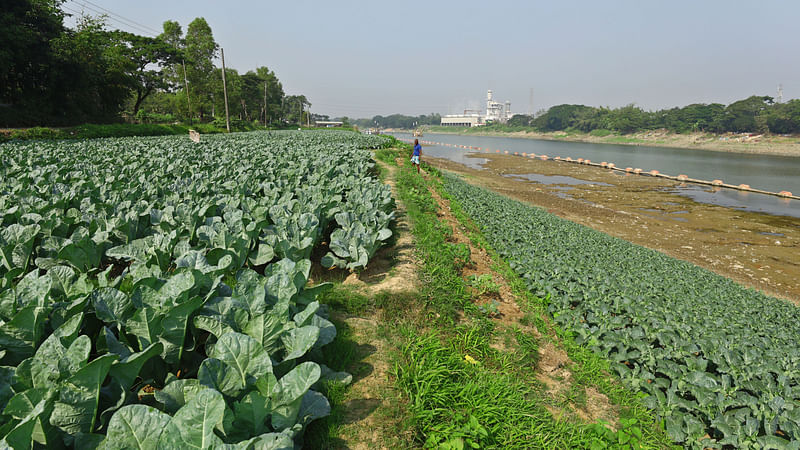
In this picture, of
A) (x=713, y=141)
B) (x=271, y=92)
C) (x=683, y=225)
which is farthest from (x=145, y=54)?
(x=713, y=141)

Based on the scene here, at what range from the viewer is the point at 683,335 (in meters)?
5.82

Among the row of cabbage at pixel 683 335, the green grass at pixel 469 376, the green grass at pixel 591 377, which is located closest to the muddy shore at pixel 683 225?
the row of cabbage at pixel 683 335

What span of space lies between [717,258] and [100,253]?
1860cm

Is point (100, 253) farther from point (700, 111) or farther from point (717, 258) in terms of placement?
point (700, 111)

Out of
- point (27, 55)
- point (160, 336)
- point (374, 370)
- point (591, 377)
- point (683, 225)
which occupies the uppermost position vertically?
point (27, 55)

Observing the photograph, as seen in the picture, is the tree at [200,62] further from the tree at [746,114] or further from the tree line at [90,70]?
the tree at [746,114]

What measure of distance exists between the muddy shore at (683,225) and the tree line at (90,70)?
3367 centimetres

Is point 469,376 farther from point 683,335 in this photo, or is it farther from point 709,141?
point 709,141

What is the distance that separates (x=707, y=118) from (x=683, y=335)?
10168 cm

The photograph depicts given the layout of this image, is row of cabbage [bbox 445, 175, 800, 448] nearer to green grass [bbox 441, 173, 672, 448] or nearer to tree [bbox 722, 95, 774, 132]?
green grass [bbox 441, 173, 672, 448]

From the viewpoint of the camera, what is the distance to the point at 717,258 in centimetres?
1447

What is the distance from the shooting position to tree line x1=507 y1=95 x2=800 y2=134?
71062mm

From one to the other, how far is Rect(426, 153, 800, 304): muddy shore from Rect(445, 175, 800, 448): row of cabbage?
4799 millimetres

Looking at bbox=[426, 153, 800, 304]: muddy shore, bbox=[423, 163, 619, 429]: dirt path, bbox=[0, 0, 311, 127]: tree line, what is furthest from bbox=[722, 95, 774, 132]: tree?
bbox=[423, 163, 619, 429]: dirt path
